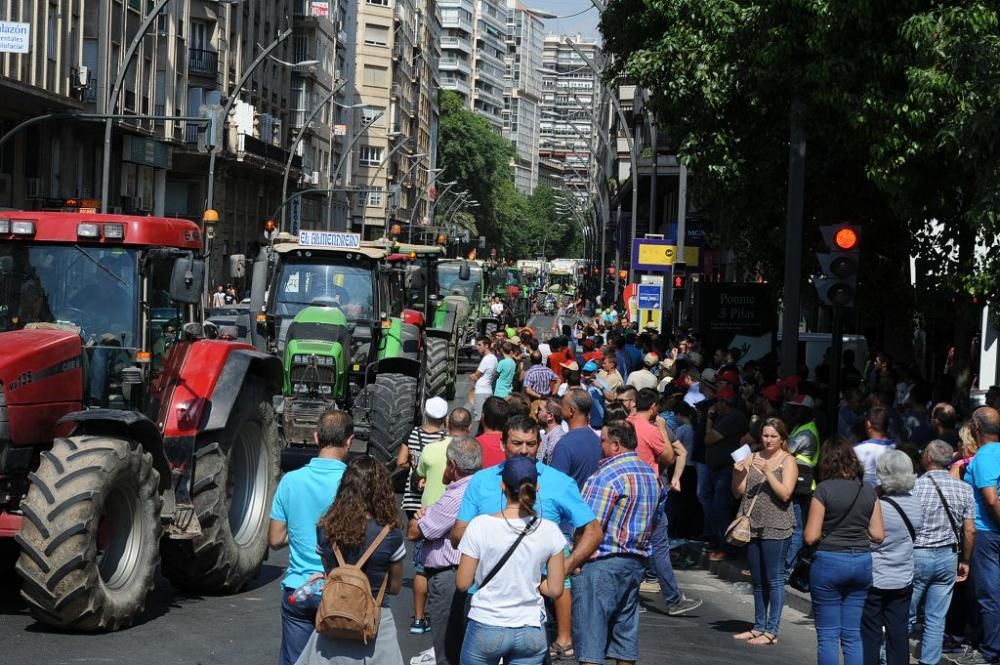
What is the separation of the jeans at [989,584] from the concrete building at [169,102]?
17.9 metres

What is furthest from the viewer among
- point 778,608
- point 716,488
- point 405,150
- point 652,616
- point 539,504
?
point 405,150

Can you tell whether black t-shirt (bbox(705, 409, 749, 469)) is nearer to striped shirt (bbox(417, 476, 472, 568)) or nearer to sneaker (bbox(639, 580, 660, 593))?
sneaker (bbox(639, 580, 660, 593))

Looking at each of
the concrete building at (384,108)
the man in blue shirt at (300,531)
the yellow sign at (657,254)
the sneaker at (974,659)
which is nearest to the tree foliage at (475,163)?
the concrete building at (384,108)

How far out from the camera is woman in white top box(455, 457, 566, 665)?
6.85m

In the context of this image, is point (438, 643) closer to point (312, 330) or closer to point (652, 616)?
point (652, 616)

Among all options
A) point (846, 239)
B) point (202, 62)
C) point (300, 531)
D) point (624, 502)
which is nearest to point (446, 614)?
point (624, 502)

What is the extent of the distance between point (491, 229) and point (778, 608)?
12548cm

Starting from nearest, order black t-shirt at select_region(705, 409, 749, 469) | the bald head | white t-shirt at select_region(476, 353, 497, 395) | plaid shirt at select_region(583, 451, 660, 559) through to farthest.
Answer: plaid shirt at select_region(583, 451, 660, 559), the bald head, black t-shirt at select_region(705, 409, 749, 469), white t-shirt at select_region(476, 353, 497, 395)

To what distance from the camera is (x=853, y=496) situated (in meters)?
8.88

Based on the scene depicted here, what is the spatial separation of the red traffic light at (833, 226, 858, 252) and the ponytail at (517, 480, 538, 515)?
8.51 metres

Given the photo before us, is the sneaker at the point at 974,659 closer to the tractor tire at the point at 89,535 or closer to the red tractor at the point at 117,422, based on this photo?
the red tractor at the point at 117,422

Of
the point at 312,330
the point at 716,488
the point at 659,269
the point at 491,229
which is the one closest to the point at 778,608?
the point at 716,488

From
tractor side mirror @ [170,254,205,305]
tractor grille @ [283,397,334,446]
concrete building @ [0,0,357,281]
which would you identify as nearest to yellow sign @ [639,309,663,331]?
concrete building @ [0,0,357,281]

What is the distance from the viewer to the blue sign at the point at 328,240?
19297 mm
